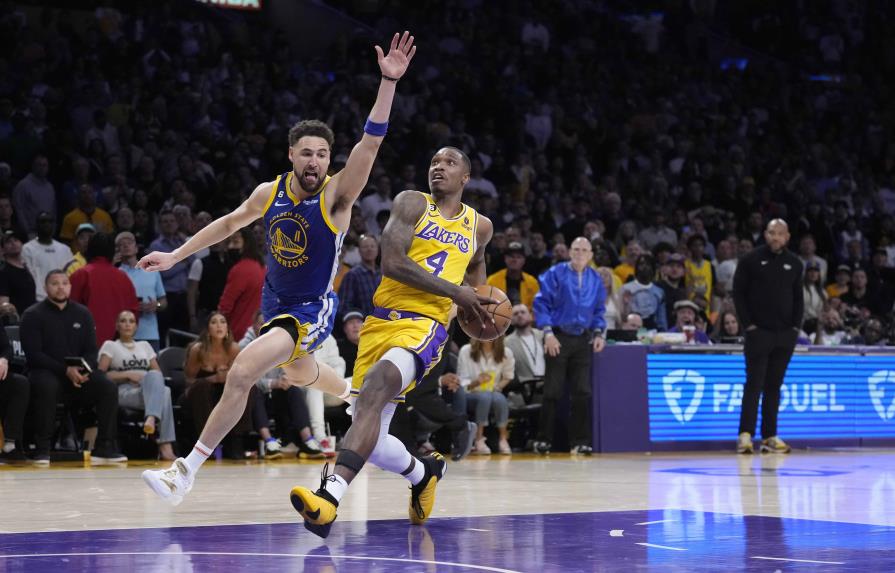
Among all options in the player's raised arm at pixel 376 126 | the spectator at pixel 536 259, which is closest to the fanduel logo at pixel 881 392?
the spectator at pixel 536 259

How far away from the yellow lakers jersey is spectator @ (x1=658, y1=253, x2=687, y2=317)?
8351 millimetres

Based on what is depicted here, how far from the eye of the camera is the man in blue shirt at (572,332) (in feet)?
42.5

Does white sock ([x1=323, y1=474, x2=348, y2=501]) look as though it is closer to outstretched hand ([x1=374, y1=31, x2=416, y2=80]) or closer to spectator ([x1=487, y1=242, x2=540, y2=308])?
outstretched hand ([x1=374, y1=31, x2=416, y2=80])

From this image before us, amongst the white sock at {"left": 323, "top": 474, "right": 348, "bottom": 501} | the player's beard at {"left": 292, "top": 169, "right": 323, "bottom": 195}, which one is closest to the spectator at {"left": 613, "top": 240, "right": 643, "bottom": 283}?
the player's beard at {"left": 292, "top": 169, "right": 323, "bottom": 195}

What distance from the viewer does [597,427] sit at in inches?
524

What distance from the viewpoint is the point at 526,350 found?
542 inches

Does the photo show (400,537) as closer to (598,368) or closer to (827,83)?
(598,368)

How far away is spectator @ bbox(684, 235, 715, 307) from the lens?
15914 millimetres

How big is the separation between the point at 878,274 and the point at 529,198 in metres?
5.20

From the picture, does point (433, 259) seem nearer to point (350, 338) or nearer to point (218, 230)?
point (218, 230)

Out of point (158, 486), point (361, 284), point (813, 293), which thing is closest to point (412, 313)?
point (158, 486)

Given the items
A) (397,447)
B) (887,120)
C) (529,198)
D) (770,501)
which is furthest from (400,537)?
(887,120)

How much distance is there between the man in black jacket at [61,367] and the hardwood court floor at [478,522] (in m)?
0.69

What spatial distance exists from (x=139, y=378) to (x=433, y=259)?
224 inches
